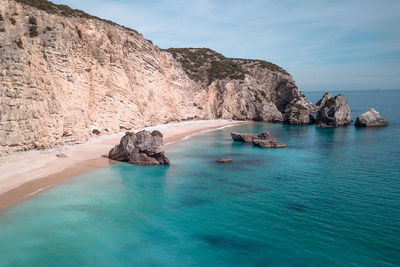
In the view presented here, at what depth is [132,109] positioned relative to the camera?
46.8 metres

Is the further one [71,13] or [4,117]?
[71,13]

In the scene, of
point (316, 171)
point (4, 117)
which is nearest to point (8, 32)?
point (4, 117)

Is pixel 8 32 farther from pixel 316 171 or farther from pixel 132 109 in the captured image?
pixel 316 171

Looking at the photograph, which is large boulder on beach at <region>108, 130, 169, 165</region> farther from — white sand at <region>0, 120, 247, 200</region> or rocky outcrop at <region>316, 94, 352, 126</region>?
rocky outcrop at <region>316, 94, 352, 126</region>

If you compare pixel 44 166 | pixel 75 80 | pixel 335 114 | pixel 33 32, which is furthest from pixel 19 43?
pixel 335 114

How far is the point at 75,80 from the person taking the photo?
35.7 m

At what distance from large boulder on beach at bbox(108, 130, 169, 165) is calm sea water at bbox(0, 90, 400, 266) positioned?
141 cm

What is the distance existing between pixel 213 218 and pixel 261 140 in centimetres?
2668

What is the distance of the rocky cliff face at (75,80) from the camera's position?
27.6 metres

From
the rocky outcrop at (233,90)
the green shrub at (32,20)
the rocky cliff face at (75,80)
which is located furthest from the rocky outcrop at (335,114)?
the green shrub at (32,20)

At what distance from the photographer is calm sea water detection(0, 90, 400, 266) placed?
1334cm

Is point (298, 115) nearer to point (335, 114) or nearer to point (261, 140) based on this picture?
point (335, 114)

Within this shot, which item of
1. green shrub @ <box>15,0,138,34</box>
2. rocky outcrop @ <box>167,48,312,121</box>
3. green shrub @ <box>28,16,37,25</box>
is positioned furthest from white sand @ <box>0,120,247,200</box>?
rocky outcrop @ <box>167,48,312,121</box>

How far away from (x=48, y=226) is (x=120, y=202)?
4762 mm
